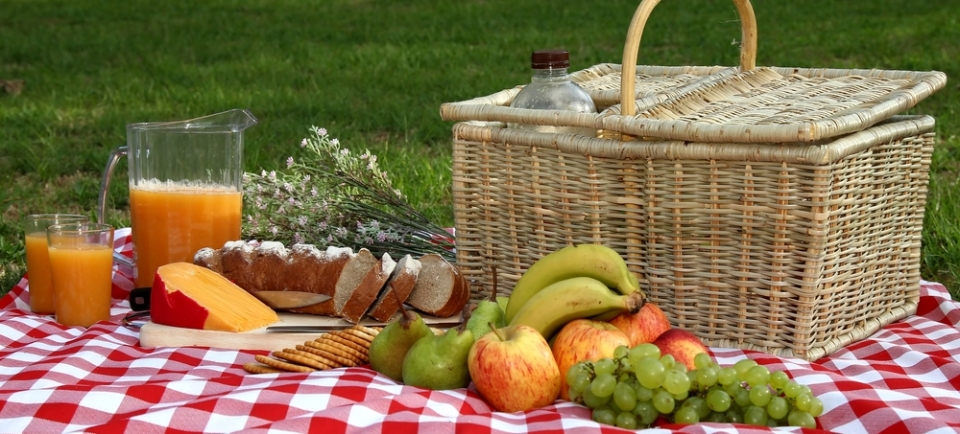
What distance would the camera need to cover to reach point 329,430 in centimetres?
161

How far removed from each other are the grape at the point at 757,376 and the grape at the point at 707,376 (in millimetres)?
49

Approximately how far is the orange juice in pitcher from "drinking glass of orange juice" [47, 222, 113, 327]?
0.35 ft

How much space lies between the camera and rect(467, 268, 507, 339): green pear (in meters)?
1.93

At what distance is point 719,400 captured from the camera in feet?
5.41

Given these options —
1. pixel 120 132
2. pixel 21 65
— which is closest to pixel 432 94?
pixel 120 132

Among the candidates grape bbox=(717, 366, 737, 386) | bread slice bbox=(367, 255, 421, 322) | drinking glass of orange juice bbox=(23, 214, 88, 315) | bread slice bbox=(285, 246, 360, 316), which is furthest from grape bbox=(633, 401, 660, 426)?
drinking glass of orange juice bbox=(23, 214, 88, 315)

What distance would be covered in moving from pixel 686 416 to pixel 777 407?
13 cm

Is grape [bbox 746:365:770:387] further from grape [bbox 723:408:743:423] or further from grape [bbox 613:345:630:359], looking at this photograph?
grape [bbox 613:345:630:359]

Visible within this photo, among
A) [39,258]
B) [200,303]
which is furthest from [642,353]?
[39,258]

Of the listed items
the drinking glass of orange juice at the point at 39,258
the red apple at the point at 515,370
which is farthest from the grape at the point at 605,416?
the drinking glass of orange juice at the point at 39,258

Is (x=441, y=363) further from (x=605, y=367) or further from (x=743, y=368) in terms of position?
(x=743, y=368)

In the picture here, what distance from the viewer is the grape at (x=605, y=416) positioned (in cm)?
168

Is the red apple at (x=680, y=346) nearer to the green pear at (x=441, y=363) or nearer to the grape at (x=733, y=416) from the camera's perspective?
the grape at (x=733, y=416)

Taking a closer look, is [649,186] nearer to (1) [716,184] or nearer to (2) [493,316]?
(1) [716,184]
